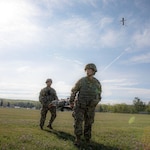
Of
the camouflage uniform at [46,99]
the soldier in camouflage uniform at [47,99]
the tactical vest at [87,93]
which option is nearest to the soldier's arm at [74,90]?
the tactical vest at [87,93]

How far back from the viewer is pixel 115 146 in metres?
13.1

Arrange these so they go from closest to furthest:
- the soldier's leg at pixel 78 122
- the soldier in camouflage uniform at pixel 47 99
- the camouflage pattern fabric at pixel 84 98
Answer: the soldier's leg at pixel 78 122
the camouflage pattern fabric at pixel 84 98
the soldier in camouflage uniform at pixel 47 99

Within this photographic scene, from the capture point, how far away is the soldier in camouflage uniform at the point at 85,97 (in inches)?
488

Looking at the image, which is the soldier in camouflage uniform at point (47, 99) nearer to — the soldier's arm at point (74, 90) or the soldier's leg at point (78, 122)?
the soldier's arm at point (74, 90)

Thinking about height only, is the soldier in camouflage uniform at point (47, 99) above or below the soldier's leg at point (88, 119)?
above

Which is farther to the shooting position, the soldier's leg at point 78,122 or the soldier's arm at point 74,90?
the soldier's arm at point 74,90

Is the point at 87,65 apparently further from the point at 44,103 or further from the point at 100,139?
the point at 44,103

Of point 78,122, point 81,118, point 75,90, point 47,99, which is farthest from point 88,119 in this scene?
point 47,99

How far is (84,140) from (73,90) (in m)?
2.26

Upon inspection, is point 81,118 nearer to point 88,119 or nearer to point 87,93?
point 88,119

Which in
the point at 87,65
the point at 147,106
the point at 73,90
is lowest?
the point at 73,90

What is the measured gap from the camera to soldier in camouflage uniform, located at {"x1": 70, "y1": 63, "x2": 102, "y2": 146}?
12.4 m

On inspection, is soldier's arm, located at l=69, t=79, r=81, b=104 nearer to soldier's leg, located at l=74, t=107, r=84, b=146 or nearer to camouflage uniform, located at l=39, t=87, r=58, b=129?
soldier's leg, located at l=74, t=107, r=84, b=146

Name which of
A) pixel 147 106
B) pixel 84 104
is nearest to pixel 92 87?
pixel 84 104
